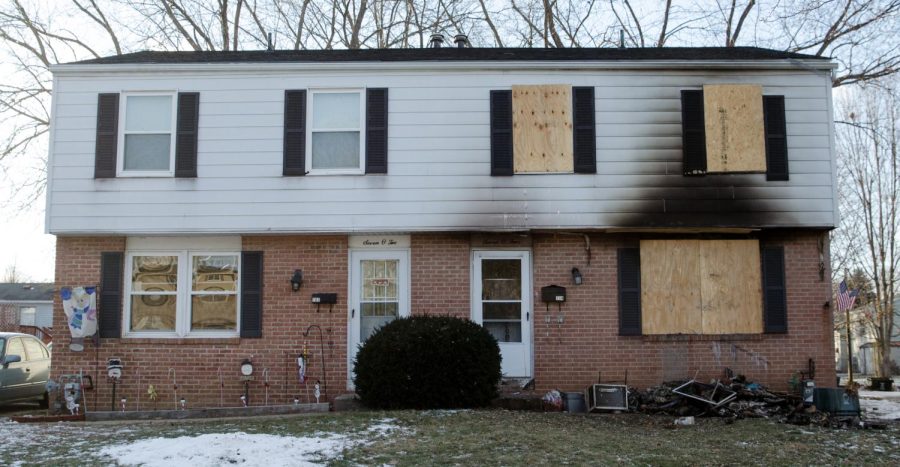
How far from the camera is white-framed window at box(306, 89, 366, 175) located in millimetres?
12242

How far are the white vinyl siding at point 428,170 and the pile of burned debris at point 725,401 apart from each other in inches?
96.7

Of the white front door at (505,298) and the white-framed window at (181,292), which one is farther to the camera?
the white-framed window at (181,292)

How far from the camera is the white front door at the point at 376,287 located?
40.6 ft

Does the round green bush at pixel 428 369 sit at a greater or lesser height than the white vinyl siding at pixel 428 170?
lesser

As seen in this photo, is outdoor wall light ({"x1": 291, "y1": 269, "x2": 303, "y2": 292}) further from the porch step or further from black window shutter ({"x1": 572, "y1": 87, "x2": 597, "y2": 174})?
black window shutter ({"x1": 572, "y1": 87, "x2": 597, "y2": 174})

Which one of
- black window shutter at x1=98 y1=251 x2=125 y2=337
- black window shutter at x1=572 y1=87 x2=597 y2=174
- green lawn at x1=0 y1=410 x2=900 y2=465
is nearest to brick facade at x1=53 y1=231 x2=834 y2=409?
black window shutter at x1=98 y1=251 x2=125 y2=337

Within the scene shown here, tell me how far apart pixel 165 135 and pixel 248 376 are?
3.86m

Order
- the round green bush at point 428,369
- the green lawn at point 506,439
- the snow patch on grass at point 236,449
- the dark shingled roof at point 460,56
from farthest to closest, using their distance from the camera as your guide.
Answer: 1. the dark shingled roof at point 460,56
2. the round green bush at point 428,369
3. the green lawn at point 506,439
4. the snow patch on grass at point 236,449

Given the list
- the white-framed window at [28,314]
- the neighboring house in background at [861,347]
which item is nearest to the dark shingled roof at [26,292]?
the white-framed window at [28,314]

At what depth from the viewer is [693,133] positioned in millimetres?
12242

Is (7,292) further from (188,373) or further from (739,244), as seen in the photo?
(739,244)

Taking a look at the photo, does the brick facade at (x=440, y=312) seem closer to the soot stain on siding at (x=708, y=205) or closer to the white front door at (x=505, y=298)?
the white front door at (x=505, y=298)

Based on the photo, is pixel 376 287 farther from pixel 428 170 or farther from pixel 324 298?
pixel 428 170

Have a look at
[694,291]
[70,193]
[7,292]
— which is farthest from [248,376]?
[7,292]
